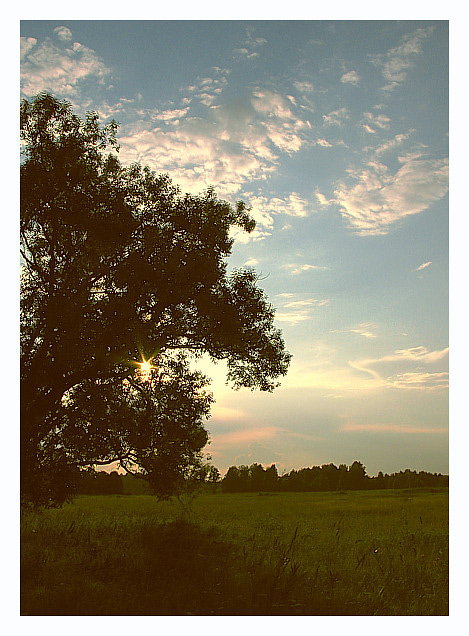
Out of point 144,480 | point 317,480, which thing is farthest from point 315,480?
point 144,480

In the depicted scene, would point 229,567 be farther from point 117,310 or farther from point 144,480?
point 117,310

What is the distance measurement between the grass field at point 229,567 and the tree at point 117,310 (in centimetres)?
199

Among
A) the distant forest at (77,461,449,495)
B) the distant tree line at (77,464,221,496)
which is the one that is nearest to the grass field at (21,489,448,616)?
the distant tree line at (77,464,221,496)

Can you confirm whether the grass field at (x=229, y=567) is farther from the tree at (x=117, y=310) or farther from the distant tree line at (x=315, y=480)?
the distant tree line at (x=315, y=480)

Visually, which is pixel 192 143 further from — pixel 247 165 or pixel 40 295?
pixel 40 295

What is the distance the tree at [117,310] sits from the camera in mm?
12773

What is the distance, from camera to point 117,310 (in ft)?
42.2

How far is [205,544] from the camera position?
13859 mm

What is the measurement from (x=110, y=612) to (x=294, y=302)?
9448 millimetres

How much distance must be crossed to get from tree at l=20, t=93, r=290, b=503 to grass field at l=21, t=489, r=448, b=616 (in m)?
1.99

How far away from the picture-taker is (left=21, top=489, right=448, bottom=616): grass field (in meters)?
9.68

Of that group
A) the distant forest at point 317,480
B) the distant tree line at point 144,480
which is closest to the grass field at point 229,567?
the distant tree line at point 144,480

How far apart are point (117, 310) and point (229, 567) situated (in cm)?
727

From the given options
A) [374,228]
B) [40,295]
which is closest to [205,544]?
[40,295]
